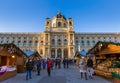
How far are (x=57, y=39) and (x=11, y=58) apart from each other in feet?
176

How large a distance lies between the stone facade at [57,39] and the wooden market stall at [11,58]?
48.4 metres

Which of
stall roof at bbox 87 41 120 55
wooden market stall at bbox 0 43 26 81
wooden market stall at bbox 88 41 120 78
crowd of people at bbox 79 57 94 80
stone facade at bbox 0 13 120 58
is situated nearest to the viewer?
crowd of people at bbox 79 57 94 80

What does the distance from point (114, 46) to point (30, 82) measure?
723cm

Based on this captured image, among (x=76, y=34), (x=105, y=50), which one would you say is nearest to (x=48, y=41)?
(x=76, y=34)

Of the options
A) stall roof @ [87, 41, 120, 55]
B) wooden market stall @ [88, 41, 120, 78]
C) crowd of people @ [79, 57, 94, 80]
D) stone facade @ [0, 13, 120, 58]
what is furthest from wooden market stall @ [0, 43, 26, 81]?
stone facade @ [0, 13, 120, 58]

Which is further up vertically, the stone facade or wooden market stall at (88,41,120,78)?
the stone facade

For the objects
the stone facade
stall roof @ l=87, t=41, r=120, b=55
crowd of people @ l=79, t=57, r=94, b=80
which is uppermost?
the stone facade

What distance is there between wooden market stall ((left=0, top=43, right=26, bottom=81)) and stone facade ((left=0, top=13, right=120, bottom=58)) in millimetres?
48413

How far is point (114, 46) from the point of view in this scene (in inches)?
531

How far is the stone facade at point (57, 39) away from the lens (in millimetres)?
68938

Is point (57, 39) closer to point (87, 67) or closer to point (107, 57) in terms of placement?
point (107, 57)

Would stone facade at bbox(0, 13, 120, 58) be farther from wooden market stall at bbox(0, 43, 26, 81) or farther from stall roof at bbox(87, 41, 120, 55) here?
stall roof at bbox(87, 41, 120, 55)

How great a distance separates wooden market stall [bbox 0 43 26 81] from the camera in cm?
1459

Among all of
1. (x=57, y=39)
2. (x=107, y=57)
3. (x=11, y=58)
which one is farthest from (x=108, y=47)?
(x=57, y=39)
